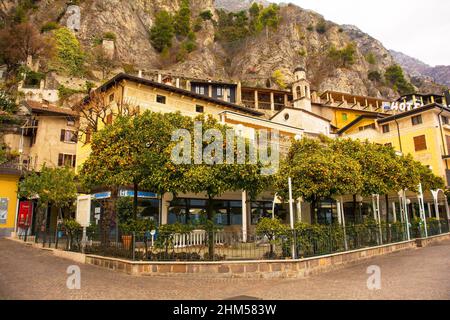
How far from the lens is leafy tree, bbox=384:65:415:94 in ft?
274

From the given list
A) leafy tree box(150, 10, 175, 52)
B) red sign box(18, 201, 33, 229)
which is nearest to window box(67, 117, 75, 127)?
red sign box(18, 201, 33, 229)

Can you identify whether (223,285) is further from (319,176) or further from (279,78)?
(279,78)

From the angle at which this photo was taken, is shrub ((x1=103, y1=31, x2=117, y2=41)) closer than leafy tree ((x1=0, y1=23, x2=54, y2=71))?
No

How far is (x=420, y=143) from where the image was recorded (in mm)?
34531

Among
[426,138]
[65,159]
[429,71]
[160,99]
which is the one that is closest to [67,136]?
[65,159]

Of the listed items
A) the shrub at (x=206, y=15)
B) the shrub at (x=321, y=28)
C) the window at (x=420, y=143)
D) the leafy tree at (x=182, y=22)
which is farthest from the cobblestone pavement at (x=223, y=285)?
the shrub at (x=321, y=28)

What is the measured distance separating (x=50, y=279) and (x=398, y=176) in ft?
56.5

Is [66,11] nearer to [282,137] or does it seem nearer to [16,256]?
[282,137]

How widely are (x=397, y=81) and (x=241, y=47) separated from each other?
42417 mm

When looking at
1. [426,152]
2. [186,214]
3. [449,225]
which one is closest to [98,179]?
[186,214]

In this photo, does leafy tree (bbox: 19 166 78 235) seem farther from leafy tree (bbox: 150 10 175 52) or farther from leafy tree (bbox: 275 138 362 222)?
leafy tree (bbox: 150 10 175 52)

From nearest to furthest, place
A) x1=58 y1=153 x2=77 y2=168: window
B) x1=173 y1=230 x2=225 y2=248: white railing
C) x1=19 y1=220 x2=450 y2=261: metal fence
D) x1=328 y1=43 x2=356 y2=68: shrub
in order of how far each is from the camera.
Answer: x1=19 y1=220 x2=450 y2=261: metal fence, x1=173 y1=230 x2=225 y2=248: white railing, x1=58 y1=153 x2=77 y2=168: window, x1=328 y1=43 x2=356 y2=68: shrub

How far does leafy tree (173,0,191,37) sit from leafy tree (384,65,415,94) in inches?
2134
